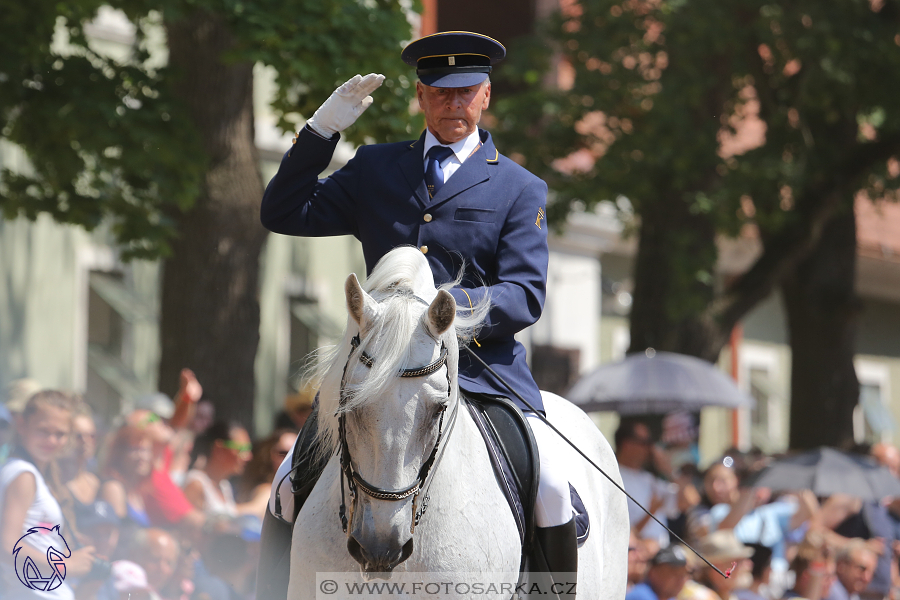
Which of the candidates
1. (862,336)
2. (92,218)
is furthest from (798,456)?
(862,336)

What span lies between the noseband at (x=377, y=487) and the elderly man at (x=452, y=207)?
1.71ft

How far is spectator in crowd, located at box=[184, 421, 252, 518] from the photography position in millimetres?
7719

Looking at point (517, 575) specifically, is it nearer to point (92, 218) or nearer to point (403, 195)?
point (403, 195)

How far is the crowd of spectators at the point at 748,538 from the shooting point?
8.23m

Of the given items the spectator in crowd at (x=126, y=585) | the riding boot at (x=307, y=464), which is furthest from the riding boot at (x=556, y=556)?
the spectator in crowd at (x=126, y=585)

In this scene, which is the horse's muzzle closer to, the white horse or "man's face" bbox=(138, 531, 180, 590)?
the white horse

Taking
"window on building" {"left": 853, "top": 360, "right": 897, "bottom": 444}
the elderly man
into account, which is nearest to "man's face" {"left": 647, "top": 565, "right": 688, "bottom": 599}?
the elderly man

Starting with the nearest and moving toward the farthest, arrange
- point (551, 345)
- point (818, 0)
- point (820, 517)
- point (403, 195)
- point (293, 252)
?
point (403, 195) → point (820, 517) → point (818, 0) → point (293, 252) → point (551, 345)

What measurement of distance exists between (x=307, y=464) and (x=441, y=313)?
0.92 m

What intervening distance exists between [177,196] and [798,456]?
5.82m

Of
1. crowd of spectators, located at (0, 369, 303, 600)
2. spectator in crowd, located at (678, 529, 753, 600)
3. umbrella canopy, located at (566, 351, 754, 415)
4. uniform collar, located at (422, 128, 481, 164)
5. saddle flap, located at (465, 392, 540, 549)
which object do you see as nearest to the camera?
saddle flap, located at (465, 392, 540, 549)

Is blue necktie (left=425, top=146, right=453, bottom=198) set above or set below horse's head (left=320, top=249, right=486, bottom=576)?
above

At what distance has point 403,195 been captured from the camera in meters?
4.42

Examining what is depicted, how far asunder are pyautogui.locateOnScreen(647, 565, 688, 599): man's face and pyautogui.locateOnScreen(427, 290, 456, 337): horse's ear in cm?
436
